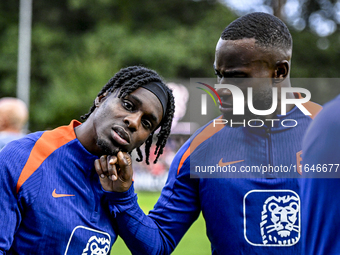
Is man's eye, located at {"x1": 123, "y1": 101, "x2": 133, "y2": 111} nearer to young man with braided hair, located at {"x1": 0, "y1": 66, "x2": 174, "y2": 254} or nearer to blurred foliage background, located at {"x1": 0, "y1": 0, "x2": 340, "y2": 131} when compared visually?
young man with braided hair, located at {"x1": 0, "y1": 66, "x2": 174, "y2": 254}

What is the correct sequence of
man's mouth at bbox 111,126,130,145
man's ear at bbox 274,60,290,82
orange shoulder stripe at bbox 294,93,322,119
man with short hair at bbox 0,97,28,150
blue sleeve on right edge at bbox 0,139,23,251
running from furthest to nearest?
man with short hair at bbox 0,97,28,150, orange shoulder stripe at bbox 294,93,322,119, man's ear at bbox 274,60,290,82, man's mouth at bbox 111,126,130,145, blue sleeve on right edge at bbox 0,139,23,251

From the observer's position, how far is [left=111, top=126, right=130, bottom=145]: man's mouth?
2.33 metres

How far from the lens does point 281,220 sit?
250 cm

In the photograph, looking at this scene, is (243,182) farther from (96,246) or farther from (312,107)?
(96,246)

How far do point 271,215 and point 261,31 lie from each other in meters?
1.10

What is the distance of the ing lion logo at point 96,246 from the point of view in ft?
7.52

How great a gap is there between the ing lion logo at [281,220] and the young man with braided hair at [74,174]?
843 millimetres

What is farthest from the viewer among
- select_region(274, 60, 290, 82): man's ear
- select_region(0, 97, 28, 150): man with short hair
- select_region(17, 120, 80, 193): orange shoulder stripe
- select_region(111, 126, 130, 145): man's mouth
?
select_region(0, 97, 28, 150): man with short hair

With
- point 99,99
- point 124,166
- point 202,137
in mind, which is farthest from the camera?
point 202,137

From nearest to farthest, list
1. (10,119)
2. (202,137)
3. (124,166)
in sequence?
1. (124,166)
2. (202,137)
3. (10,119)

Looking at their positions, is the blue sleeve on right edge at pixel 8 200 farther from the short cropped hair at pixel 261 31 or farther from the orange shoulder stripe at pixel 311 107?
the orange shoulder stripe at pixel 311 107

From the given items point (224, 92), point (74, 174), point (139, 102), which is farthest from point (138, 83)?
point (74, 174)

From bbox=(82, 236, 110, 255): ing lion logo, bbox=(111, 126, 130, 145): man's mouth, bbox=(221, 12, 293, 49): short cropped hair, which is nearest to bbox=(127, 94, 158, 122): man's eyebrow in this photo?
bbox=(111, 126, 130, 145): man's mouth

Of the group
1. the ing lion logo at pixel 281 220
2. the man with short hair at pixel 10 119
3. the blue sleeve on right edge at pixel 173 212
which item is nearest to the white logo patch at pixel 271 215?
the ing lion logo at pixel 281 220
